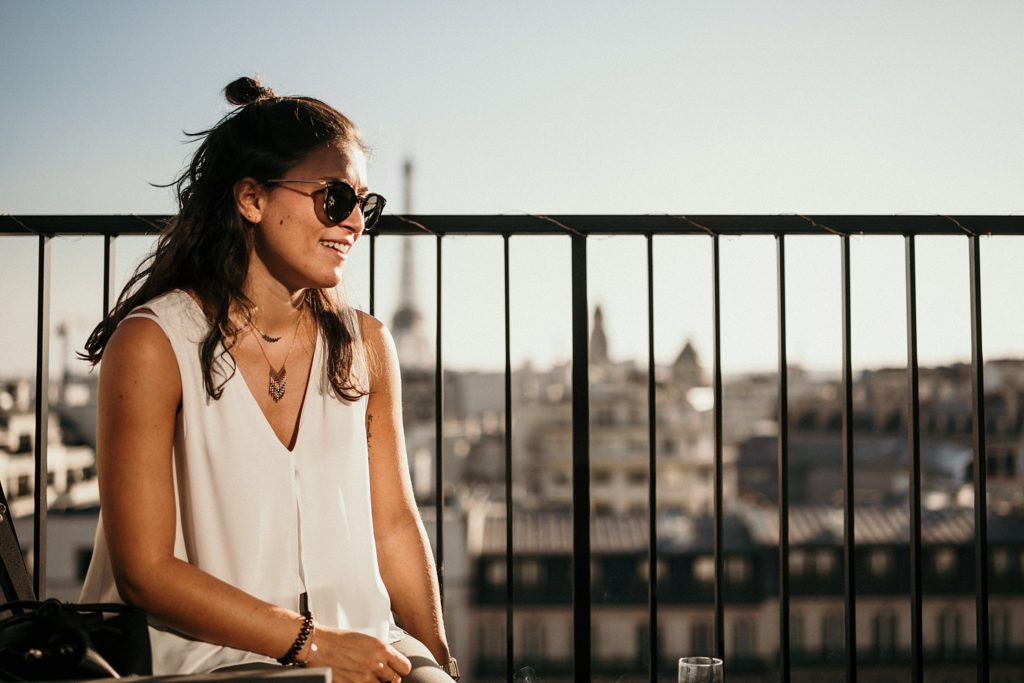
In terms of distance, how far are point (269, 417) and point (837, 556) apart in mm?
60277

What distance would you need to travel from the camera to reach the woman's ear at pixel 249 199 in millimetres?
1591

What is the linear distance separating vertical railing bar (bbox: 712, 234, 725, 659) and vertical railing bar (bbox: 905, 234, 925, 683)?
0.44 meters

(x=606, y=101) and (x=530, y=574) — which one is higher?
(x=606, y=101)

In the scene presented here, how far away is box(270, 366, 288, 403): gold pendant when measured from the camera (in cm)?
158

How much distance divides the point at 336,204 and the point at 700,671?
1100mm

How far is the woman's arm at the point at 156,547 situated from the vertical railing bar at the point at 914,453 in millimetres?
1405

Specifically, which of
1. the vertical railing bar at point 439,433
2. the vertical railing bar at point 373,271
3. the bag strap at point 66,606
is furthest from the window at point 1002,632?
the bag strap at point 66,606

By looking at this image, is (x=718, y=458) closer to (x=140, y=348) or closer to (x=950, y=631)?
(x=140, y=348)

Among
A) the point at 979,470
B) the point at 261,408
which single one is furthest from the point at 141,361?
the point at 979,470

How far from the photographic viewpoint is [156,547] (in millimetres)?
1369

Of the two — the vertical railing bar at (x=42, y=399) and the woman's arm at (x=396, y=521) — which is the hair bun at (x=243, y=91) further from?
the vertical railing bar at (x=42, y=399)

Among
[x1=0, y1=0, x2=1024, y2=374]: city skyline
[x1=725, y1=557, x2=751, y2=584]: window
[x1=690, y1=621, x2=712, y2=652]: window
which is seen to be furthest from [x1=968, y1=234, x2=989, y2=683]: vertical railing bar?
[x1=725, y1=557, x2=751, y2=584]: window

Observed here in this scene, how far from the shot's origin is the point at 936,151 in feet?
186

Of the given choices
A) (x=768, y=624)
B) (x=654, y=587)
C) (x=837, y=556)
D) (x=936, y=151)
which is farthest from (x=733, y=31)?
(x=654, y=587)
